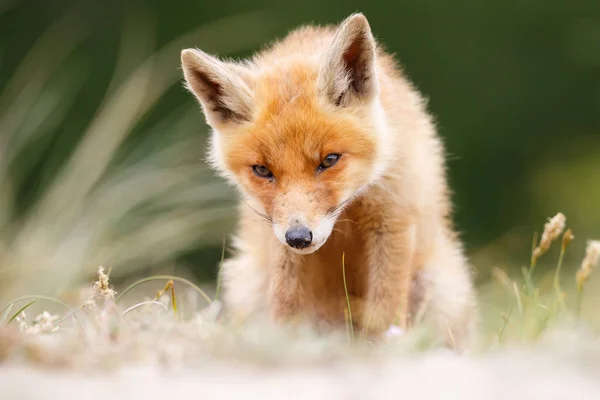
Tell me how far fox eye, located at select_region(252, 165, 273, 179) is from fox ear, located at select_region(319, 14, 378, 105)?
473mm

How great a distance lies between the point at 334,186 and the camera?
3.64m

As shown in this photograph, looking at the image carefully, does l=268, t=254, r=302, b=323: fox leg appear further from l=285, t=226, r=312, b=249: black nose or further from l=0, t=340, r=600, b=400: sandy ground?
l=0, t=340, r=600, b=400: sandy ground

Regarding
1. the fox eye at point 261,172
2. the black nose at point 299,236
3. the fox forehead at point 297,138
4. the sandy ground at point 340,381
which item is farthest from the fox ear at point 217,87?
the sandy ground at point 340,381

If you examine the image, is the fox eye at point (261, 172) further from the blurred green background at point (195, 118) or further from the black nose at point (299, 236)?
the blurred green background at point (195, 118)

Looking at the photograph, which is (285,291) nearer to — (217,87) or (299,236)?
(299,236)

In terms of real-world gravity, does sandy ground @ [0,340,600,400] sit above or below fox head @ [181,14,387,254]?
below

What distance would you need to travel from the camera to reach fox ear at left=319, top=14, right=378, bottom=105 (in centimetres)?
368

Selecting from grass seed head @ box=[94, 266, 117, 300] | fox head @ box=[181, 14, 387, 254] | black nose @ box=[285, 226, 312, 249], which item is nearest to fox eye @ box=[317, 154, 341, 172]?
fox head @ box=[181, 14, 387, 254]

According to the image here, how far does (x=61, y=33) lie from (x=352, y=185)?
589 cm

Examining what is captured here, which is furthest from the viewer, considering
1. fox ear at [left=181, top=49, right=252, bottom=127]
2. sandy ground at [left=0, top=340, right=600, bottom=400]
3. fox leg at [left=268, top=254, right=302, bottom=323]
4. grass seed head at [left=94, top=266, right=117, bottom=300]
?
fox leg at [left=268, top=254, right=302, bottom=323]

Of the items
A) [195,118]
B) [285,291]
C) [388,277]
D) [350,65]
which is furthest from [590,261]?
[195,118]

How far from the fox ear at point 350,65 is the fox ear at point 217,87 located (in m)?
0.40

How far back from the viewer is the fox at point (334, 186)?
365 cm

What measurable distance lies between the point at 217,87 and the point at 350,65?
0.67 metres
